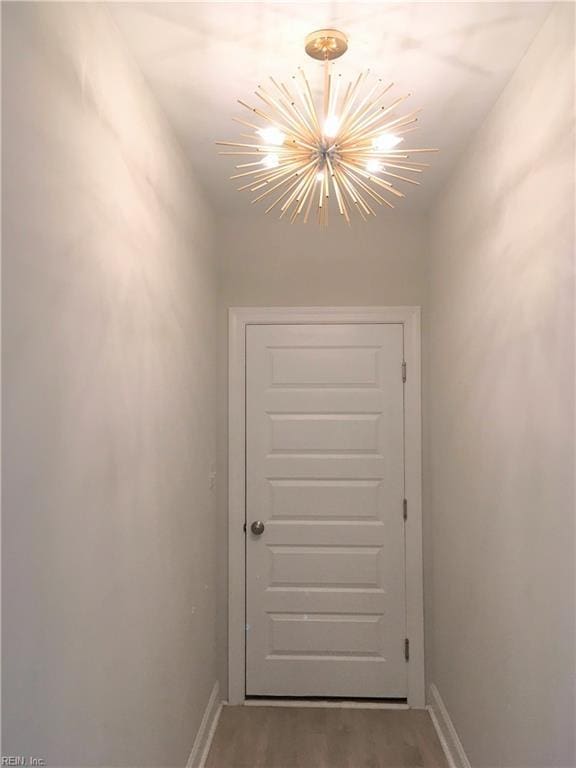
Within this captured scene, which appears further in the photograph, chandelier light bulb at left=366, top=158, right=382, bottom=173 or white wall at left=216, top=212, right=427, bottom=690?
white wall at left=216, top=212, right=427, bottom=690

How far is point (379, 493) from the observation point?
3342 millimetres

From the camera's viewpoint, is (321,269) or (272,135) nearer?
(272,135)

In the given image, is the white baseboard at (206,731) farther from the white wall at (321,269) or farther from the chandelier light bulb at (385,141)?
the chandelier light bulb at (385,141)

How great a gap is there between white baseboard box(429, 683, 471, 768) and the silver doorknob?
4.02 feet

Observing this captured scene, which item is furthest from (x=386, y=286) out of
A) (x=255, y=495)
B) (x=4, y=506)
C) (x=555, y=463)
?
(x=4, y=506)

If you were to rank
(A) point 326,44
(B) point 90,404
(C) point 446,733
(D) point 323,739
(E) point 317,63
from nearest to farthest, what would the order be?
(B) point 90,404 < (A) point 326,44 < (E) point 317,63 < (C) point 446,733 < (D) point 323,739

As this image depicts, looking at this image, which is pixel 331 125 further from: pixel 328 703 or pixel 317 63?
pixel 328 703

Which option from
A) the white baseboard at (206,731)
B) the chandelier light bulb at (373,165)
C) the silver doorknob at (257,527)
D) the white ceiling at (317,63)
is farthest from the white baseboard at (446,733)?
the white ceiling at (317,63)

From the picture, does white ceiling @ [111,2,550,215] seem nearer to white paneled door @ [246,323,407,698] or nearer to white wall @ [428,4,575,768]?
white wall @ [428,4,575,768]

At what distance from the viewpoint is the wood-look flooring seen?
9.06 ft

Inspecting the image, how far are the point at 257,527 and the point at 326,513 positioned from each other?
0.39 metres

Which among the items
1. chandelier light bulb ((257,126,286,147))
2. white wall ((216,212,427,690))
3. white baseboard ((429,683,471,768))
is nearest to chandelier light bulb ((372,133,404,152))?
chandelier light bulb ((257,126,286,147))

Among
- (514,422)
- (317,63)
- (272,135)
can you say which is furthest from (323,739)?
(317,63)

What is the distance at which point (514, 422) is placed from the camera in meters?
1.98
